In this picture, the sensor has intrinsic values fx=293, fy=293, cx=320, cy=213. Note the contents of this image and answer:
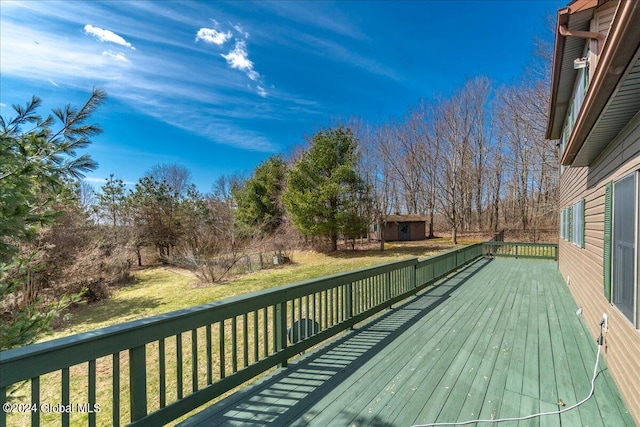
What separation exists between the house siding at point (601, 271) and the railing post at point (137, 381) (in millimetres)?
3396

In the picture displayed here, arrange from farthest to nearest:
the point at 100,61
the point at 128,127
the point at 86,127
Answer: the point at 128,127
the point at 100,61
the point at 86,127

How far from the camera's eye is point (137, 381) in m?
1.77

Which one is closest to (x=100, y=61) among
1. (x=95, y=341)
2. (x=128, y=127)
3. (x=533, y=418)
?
(x=95, y=341)

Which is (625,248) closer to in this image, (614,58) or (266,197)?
(614,58)

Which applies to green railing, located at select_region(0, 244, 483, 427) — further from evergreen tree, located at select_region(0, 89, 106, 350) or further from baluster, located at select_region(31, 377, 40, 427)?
evergreen tree, located at select_region(0, 89, 106, 350)

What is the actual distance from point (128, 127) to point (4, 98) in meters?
14.7

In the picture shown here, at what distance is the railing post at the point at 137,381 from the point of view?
1.75 metres

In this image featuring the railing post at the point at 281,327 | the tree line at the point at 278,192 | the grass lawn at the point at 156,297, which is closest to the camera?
the tree line at the point at 278,192

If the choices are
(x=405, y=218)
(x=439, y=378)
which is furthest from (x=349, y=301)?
(x=405, y=218)

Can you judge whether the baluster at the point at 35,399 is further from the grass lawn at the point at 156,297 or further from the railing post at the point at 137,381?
the grass lawn at the point at 156,297

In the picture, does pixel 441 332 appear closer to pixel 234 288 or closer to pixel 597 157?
pixel 597 157

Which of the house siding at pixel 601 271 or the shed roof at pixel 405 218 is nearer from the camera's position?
the house siding at pixel 601 271

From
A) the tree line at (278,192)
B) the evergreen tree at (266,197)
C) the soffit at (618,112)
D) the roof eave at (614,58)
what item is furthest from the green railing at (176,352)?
the evergreen tree at (266,197)

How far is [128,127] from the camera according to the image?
14.9m
